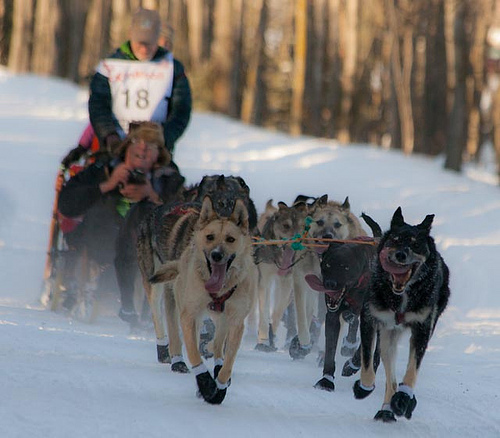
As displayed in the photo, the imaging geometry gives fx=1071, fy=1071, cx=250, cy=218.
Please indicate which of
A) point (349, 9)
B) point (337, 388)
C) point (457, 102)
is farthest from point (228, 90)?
point (337, 388)

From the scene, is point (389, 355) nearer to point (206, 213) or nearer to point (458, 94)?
point (206, 213)

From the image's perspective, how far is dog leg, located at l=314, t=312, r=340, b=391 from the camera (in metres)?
→ 6.03

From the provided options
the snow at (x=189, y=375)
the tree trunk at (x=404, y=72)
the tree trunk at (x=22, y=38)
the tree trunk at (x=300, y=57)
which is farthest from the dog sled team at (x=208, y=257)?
the tree trunk at (x=22, y=38)

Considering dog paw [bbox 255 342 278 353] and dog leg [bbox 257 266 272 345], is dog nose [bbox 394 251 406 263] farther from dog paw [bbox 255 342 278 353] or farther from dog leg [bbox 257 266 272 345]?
dog leg [bbox 257 266 272 345]

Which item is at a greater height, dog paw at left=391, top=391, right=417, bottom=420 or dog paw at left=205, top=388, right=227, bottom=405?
dog paw at left=391, top=391, right=417, bottom=420

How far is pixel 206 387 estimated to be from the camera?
5.11 m

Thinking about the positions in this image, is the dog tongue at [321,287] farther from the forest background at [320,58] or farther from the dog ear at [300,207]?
the forest background at [320,58]

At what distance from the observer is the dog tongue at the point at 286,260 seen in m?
7.98

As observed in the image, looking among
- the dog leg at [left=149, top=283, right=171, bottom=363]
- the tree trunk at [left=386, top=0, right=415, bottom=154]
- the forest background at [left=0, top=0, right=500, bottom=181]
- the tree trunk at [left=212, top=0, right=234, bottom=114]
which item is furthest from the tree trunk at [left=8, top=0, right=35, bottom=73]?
the dog leg at [left=149, top=283, right=171, bottom=363]

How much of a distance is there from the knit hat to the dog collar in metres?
3.54

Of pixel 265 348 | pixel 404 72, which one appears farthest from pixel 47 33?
pixel 265 348

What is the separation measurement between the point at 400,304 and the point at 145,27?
12.9 ft

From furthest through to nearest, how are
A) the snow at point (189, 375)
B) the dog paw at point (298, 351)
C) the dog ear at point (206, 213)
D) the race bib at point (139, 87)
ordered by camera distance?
1. the race bib at point (139, 87)
2. the dog paw at point (298, 351)
3. the dog ear at point (206, 213)
4. the snow at point (189, 375)

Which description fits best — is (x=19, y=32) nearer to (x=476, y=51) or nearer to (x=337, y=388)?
(x=476, y=51)
